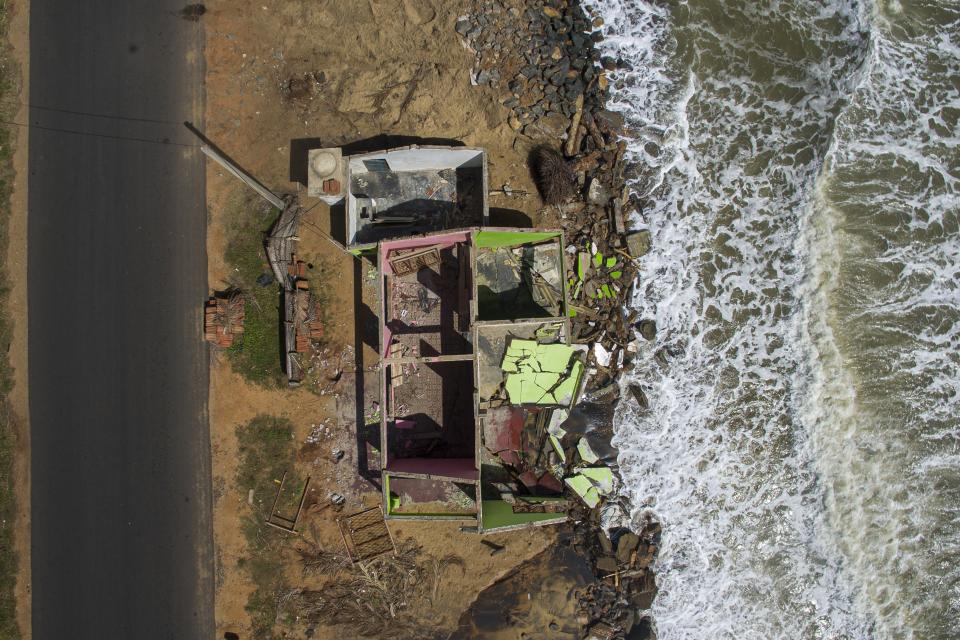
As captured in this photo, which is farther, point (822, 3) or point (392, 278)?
point (822, 3)

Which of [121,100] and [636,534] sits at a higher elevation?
[121,100]

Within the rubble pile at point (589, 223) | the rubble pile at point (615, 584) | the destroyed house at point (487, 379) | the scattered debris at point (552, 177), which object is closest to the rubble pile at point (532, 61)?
the rubble pile at point (589, 223)

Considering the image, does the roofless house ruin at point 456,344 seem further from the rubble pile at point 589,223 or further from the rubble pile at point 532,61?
the rubble pile at point 532,61

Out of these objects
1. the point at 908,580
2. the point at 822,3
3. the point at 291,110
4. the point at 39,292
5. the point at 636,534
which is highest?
the point at 822,3

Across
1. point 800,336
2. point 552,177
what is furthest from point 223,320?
point 800,336

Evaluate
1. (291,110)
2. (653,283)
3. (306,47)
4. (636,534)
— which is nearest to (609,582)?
(636,534)

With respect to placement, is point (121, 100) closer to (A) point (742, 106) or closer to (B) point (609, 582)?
(A) point (742, 106)
